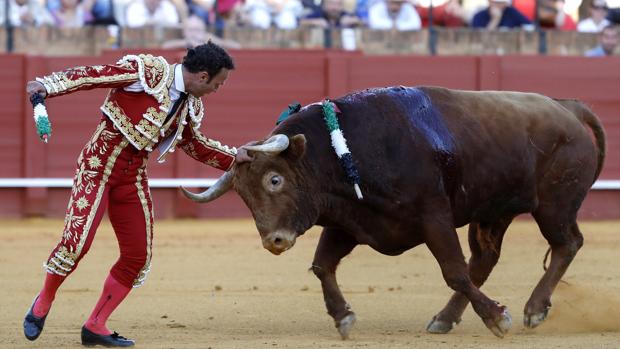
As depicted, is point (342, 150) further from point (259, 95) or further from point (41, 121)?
point (259, 95)

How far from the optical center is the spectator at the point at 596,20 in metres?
11.6

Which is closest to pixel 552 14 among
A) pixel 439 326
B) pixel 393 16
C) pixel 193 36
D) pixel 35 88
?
pixel 393 16

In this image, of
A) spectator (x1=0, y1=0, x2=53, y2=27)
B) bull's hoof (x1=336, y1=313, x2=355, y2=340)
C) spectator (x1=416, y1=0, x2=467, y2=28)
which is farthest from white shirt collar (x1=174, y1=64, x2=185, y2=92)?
spectator (x1=416, y1=0, x2=467, y2=28)

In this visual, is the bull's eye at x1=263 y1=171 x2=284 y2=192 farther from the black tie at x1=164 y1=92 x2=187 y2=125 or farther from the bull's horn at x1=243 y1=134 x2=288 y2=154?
the black tie at x1=164 y1=92 x2=187 y2=125

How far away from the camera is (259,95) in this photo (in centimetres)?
1077

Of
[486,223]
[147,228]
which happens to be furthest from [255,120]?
[147,228]

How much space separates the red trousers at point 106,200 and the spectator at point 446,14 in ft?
22.2

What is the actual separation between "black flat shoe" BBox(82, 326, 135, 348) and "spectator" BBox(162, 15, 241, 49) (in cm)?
559

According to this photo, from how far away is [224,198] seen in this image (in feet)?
35.3

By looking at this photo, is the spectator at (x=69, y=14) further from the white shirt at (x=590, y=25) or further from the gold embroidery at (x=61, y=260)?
the gold embroidery at (x=61, y=260)

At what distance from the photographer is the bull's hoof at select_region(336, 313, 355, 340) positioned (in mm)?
5348

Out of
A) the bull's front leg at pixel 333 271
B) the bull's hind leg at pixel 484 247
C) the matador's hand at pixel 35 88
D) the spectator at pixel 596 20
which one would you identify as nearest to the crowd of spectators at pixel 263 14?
the spectator at pixel 596 20

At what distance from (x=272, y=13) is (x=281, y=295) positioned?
187 inches

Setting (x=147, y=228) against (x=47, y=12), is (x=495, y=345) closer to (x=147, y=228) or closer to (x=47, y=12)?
(x=147, y=228)
